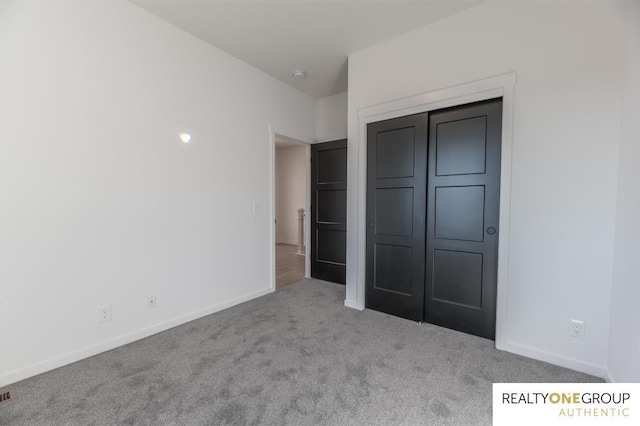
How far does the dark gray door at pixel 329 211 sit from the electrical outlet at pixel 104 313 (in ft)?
8.46

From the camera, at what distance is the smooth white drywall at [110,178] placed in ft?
5.89

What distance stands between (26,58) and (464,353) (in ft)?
12.1

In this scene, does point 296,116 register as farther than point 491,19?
Yes

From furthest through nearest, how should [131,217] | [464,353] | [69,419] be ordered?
1. [131,217]
2. [464,353]
3. [69,419]

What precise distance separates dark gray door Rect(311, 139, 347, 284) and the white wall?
130 inches

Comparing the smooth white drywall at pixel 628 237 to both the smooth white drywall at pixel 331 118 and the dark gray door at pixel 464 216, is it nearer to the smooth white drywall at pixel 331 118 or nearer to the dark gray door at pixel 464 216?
the dark gray door at pixel 464 216

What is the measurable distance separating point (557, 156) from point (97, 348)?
3.68 metres

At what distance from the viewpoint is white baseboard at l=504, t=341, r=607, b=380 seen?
186 cm

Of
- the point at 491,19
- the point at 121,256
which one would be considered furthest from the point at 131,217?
the point at 491,19

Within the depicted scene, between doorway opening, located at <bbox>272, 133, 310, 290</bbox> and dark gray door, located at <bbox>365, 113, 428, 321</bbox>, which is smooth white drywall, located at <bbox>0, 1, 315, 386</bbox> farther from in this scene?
doorway opening, located at <bbox>272, 133, 310, 290</bbox>

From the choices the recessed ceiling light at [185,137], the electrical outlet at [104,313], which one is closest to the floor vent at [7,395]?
the electrical outlet at [104,313]

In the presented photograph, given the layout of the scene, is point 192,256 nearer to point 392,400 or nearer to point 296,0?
point 392,400

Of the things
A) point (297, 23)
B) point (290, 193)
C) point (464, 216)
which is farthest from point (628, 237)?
point (290, 193)

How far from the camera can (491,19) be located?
2.21 metres
